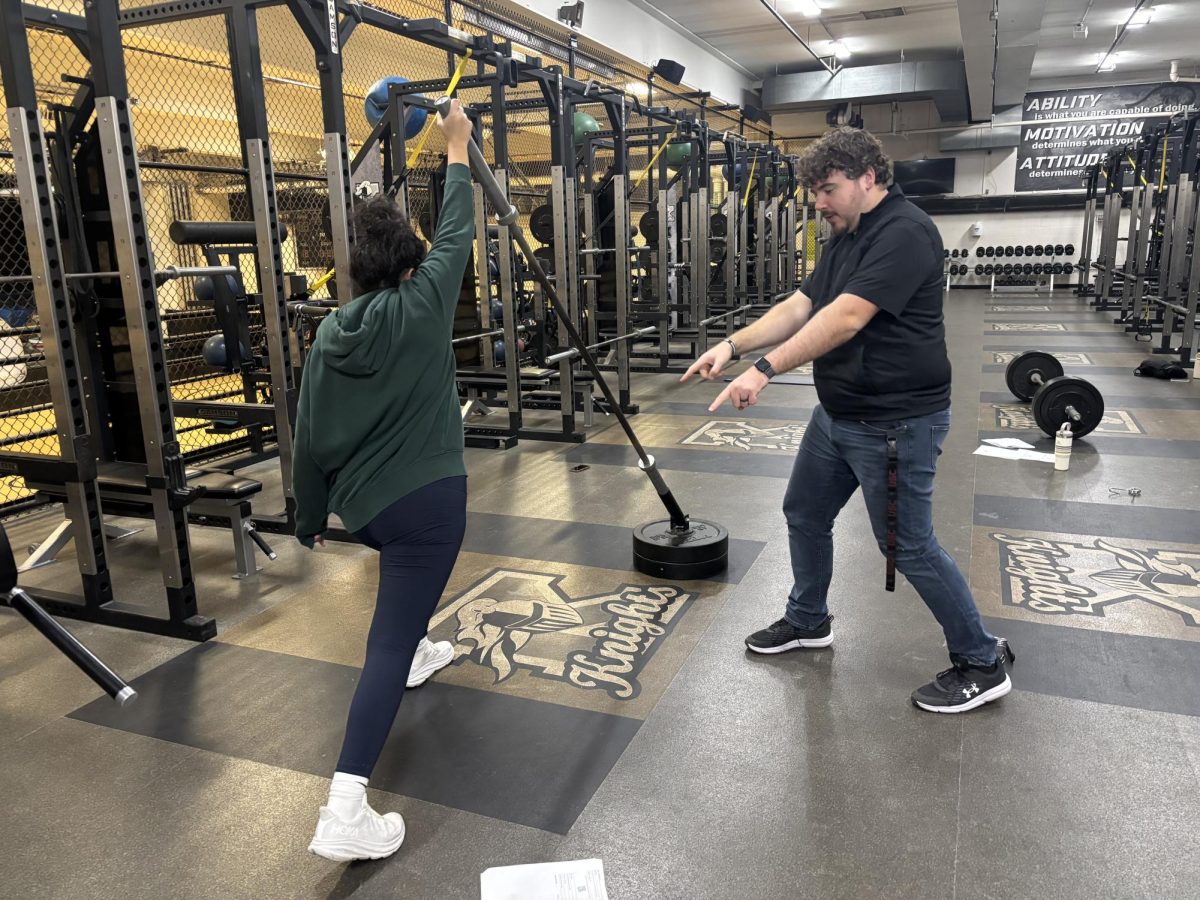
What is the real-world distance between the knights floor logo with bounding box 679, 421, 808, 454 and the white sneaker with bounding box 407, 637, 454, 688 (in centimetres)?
313

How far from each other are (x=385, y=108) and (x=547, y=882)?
5000 millimetres

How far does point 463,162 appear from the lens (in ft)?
6.51

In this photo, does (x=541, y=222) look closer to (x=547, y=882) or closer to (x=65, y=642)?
(x=65, y=642)

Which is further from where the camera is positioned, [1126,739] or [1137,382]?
[1137,382]

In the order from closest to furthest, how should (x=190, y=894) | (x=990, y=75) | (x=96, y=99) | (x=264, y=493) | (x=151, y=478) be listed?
1. (x=190, y=894)
2. (x=96, y=99)
3. (x=151, y=478)
4. (x=264, y=493)
5. (x=990, y=75)

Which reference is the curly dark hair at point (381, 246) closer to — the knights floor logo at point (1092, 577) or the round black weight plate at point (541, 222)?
the knights floor logo at point (1092, 577)

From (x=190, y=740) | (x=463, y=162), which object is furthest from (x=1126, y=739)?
(x=190, y=740)

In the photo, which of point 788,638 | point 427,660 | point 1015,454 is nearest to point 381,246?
point 427,660

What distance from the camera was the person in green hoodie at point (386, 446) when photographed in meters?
1.80

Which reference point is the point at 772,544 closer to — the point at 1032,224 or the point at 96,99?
the point at 96,99

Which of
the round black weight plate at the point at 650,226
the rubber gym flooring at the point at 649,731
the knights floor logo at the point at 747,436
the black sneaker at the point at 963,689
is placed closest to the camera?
the rubber gym flooring at the point at 649,731

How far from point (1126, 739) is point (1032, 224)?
60.8 ft

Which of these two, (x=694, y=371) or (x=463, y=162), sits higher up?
(x=463, y=162)

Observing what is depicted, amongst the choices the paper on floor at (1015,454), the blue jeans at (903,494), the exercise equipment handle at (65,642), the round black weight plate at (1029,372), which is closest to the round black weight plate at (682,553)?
the blue jeans at (903,494)
